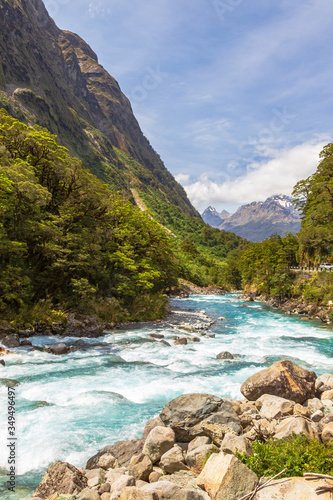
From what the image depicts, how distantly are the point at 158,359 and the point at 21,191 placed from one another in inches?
533

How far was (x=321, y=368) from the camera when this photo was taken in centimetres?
1411

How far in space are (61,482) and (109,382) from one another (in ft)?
21.4

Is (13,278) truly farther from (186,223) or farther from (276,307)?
(186,223)

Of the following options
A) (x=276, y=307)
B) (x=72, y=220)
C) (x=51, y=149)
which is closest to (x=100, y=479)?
(x=72, y=220)

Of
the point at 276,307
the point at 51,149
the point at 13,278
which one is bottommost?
the point at 276,307

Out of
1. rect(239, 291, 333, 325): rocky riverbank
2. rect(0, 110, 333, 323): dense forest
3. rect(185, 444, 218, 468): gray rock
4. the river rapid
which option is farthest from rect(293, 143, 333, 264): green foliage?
rect(185, 444, 218, 468): gray rock

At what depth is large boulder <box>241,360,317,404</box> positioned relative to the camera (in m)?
8.95

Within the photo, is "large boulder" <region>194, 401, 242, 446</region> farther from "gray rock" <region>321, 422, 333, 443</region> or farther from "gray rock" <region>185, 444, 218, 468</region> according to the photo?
"gray rock" <region>321, 422, 333, 443</region>

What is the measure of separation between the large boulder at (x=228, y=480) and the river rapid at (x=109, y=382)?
3.71 m

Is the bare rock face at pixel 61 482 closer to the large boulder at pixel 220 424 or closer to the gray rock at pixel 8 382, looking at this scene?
the large boulder at pixel 220 424

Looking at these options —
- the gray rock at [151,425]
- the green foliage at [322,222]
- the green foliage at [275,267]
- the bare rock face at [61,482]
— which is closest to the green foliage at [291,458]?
the gray rock at [151,425]

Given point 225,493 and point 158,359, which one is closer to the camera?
point 225,493

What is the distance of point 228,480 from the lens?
454 cm

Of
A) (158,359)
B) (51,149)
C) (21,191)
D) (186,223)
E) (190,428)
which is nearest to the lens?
(190,428)
